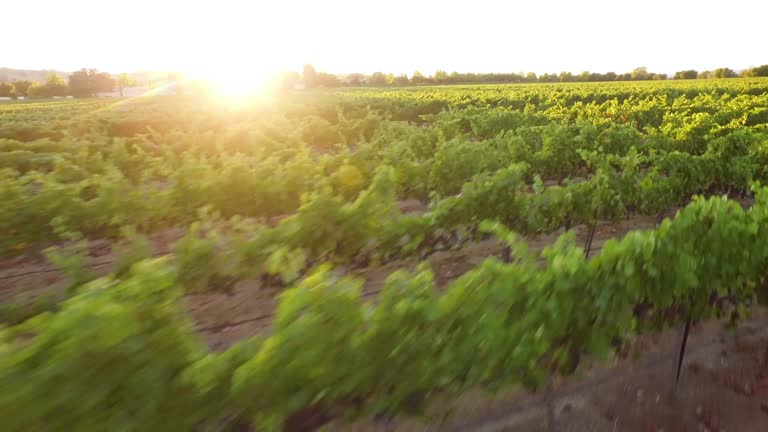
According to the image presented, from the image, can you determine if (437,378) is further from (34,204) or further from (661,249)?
(34,204)

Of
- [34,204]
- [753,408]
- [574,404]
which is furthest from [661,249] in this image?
[34,204]

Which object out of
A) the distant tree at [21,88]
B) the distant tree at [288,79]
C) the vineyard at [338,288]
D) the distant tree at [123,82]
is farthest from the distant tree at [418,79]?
the vineyard at [338,288]

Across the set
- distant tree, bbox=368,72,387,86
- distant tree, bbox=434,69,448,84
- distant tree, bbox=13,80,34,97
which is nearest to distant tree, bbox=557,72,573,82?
distant tree, bbox=434,69,448,84

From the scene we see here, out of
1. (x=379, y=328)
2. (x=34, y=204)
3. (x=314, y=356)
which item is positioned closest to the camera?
(x=314, y=356)

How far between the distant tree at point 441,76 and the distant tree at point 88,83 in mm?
51289

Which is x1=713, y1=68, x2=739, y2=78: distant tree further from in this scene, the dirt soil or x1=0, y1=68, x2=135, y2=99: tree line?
x1=0, y1=68, x2=135, y2=99: tree line

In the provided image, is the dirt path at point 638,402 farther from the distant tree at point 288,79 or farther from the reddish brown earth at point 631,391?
the distant tree at point 288,79

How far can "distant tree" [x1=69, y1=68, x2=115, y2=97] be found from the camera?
223 feet

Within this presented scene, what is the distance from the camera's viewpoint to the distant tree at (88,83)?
68.0 metres

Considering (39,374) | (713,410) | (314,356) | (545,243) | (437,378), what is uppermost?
(39,374)

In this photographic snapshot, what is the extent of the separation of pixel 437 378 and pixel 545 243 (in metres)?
4.88

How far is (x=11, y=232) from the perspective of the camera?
5.61 m

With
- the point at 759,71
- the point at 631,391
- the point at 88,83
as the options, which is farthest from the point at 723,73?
the point at 88,83

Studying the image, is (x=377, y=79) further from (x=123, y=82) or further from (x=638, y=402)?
(x=638, y=402)
